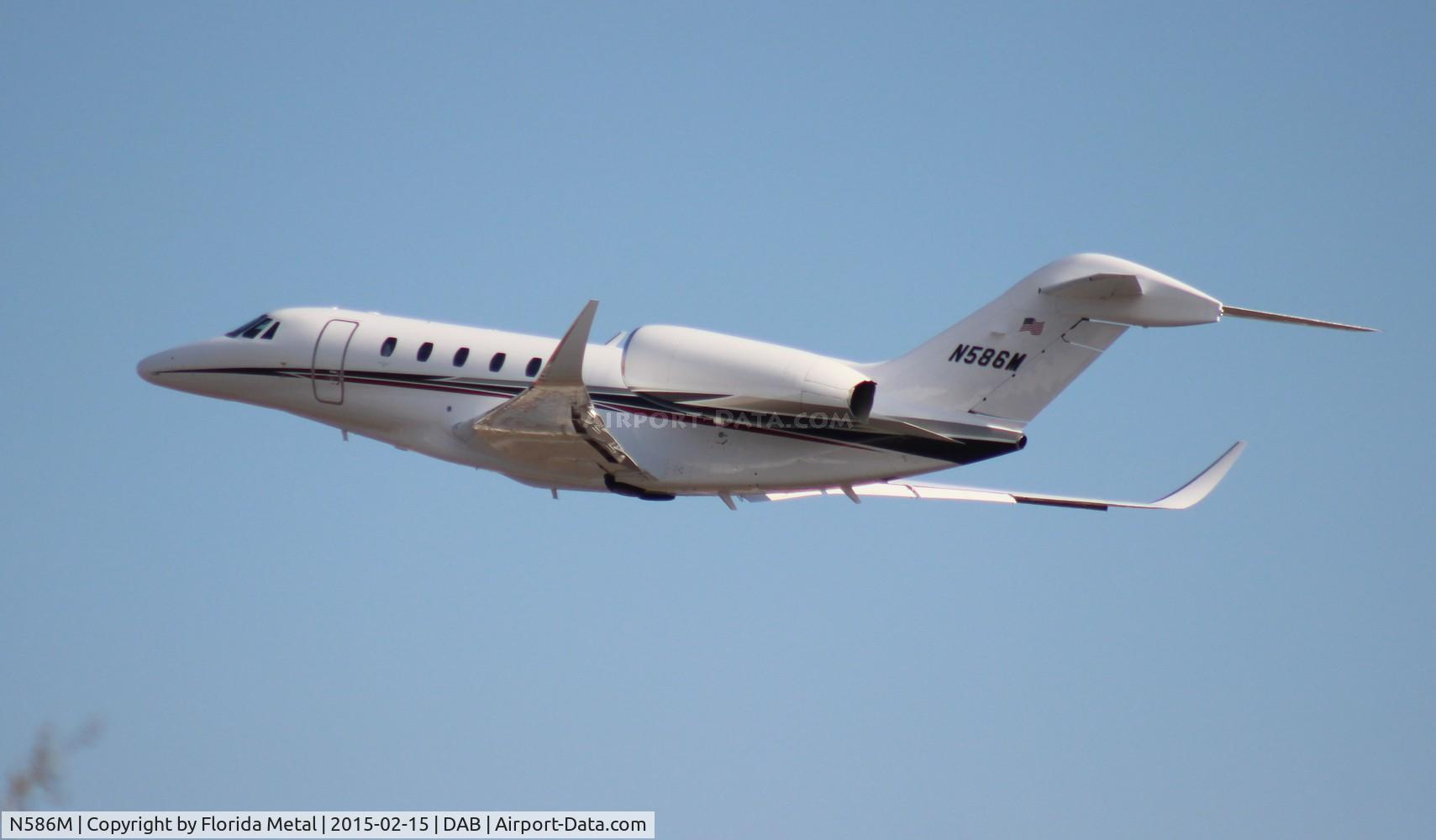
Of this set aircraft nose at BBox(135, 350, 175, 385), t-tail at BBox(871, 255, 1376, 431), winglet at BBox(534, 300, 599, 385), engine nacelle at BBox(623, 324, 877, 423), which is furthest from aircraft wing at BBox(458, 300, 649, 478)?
aircraft nose at BBox(135, 350, 175, 385)

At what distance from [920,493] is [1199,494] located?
4249 millimetres

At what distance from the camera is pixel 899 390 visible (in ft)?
58.9

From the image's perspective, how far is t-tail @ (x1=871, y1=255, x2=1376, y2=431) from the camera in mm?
17125

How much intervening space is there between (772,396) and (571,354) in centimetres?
261

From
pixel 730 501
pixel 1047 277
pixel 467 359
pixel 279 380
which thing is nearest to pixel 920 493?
pixel 730 501

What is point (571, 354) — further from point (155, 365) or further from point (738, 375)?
point (155, 365)

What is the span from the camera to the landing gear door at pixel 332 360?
21.2m

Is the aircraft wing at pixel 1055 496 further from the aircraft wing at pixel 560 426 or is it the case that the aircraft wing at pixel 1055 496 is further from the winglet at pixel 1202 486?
the aircraft wing at pixel 560 426

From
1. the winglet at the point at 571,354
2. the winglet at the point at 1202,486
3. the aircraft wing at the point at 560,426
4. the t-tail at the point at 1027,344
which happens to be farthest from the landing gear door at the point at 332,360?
the winglet at the point at 1202,486

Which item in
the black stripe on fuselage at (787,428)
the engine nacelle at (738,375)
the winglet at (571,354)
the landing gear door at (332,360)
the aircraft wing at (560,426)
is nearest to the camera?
the winglet at (571,354)

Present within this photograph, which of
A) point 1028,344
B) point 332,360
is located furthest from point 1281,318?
point 332,360

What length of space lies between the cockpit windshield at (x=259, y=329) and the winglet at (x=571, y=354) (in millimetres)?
7711

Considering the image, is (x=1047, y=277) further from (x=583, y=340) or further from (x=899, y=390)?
(x=583, y=340)

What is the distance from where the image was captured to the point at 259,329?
22.6 m
